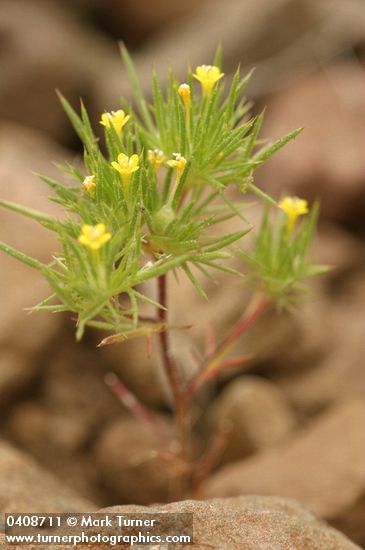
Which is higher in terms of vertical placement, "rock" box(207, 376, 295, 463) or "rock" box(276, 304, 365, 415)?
"rock" box(276, 304, 365, 415)

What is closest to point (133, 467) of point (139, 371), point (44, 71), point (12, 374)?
point (139, 371)

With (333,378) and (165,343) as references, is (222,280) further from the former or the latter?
(165,343)

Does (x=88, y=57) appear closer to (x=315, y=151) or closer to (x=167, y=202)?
(x=315, y=151)

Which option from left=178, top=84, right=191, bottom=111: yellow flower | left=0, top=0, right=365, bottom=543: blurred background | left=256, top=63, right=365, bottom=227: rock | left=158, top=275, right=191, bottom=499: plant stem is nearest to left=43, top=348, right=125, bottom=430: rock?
left=0, top=0, right=365, bottom=543: blurred background

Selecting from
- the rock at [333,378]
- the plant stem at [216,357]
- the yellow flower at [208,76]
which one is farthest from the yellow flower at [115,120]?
the rock at [333,378]

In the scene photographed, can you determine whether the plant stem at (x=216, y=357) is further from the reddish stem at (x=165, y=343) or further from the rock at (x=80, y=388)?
the rock at (x=80, y=388)

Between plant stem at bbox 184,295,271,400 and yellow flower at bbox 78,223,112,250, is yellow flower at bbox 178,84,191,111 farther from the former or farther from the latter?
plant stem at bbox 184,295,271,400

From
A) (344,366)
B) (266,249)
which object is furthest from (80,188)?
(344,366)

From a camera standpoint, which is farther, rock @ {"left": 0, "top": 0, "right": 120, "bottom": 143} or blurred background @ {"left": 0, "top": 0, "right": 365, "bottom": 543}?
rock @ {"left": 0, "top": 0, "right": 120, "bottom": 143}
